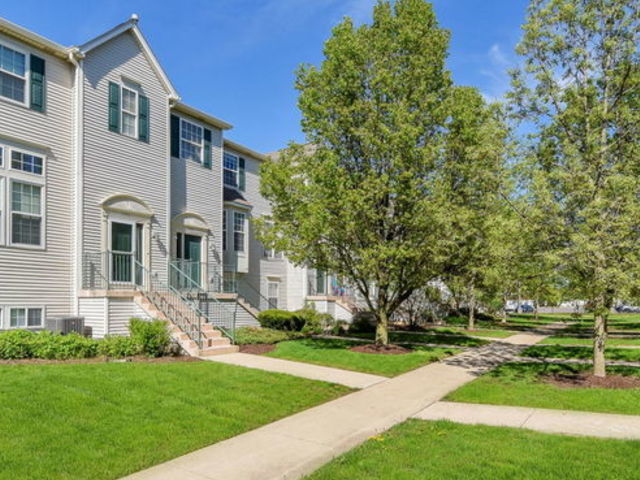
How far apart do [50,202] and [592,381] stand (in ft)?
47.4

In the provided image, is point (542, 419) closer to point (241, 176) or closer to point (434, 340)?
point (434, 340)

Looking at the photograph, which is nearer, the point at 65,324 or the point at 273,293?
the point at 65,324

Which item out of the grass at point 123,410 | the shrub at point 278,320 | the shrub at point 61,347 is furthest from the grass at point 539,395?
the shrub at point 278,320

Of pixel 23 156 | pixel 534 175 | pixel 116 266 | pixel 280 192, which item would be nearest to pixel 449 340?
pixel 280 192

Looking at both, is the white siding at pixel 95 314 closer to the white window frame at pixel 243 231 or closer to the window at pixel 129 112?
the window at pixel 129 112

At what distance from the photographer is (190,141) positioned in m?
18.9

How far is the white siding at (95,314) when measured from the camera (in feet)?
44.7

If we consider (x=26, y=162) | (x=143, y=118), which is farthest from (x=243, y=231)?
(x=26, y=162)

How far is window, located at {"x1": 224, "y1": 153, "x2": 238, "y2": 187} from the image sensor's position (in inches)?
868

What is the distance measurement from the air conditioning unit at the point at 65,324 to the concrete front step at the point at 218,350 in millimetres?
3546

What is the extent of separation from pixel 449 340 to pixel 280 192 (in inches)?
398

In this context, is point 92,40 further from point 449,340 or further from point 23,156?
point 449,340

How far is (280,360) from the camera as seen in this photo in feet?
43.2

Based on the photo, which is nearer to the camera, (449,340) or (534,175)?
(534,175)
